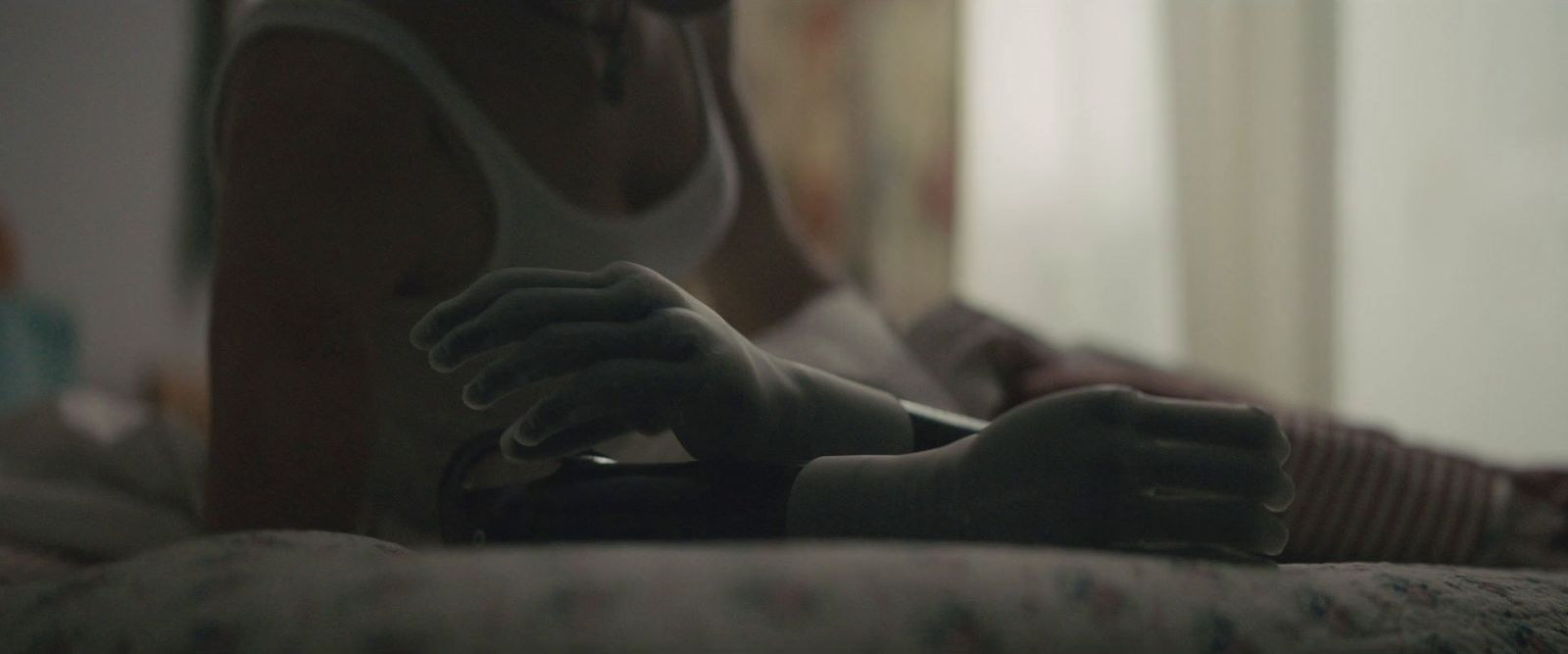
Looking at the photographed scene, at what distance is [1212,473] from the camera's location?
0.24 m

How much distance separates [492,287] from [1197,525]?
0.62 feet

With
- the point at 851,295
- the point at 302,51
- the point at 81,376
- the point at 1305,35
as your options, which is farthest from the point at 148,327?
the point at 1305,35

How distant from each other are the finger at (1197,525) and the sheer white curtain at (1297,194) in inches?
70.0

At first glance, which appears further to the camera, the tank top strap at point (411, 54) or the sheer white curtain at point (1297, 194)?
the sheer white curtain at point (1297, 194)

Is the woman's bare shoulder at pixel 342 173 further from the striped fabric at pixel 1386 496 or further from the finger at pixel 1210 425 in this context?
the striped fabric at pixel 1386 496

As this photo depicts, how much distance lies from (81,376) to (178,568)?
5.79 feet

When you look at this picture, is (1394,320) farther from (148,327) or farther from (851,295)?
(148,327)

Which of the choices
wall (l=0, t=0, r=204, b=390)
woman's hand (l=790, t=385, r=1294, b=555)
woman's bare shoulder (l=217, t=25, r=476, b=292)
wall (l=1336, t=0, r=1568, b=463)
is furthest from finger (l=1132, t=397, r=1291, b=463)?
wall (l=1336, t=0, r=1568, b=463)

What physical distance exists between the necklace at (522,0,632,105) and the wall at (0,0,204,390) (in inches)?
52.6

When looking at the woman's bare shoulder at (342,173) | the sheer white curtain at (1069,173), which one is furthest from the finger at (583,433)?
the sheer white curtain at (1069,173)

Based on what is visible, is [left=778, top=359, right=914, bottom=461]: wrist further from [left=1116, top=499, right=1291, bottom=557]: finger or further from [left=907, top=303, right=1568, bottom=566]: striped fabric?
[left=907, top=303, right=1568, bottom=566]: striped fabric

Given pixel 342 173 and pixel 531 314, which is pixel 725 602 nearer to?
pixel 531 314

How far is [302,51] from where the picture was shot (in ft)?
1.17

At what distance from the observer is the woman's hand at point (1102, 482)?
0.23 meters
